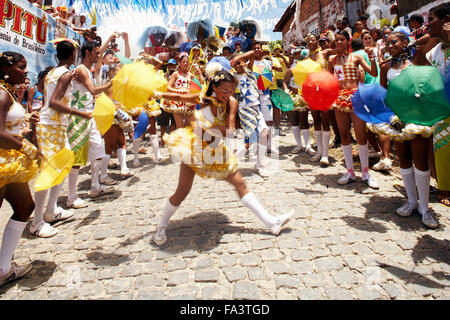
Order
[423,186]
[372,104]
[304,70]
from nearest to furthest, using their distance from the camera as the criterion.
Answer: [423,186] → [372,104] → [304,70]

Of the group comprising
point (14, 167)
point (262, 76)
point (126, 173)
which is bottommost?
point (126, 173)

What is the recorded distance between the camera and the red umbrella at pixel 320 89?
3.97m

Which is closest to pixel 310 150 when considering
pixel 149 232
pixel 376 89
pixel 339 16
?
pixel 376 89

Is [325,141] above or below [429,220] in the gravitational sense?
above

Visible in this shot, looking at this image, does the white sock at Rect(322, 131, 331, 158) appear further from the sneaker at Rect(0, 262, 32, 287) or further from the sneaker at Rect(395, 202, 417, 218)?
the sneaker at Rect(0, 262, 32, 287)

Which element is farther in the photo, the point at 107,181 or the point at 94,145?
the point at 107,181

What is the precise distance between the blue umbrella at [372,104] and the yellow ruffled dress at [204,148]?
1.98 metres

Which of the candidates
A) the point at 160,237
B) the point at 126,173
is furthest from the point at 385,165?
the point at 126,173

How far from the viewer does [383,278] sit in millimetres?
2461

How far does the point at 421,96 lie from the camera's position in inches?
96.5

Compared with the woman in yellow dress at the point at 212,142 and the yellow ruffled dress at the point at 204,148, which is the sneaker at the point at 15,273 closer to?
the woman in yellow dress at the point at 212,142

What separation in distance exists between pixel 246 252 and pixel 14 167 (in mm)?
2296

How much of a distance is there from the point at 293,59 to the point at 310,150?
2576mm

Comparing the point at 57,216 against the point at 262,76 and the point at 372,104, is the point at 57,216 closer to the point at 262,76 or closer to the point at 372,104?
the point at 262,76
